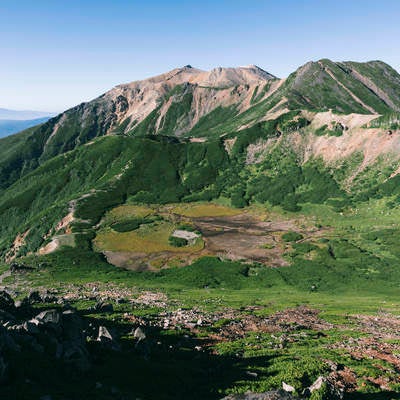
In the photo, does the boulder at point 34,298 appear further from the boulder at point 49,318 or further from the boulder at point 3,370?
the boulder at point 3,370

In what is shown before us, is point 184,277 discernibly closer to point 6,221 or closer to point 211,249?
point 211,249

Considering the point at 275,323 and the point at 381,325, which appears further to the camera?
the point at 381,325

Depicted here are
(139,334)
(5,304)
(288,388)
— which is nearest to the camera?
(288,388)

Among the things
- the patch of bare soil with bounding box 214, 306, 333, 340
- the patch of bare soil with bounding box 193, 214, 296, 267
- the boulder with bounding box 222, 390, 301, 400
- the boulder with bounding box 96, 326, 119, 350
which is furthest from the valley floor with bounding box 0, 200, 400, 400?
the boulder with bounding box 222, 390, 301, 400

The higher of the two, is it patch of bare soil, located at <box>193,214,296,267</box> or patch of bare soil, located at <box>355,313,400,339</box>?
patch of bare soil, located at <box>355,313,400,339</box>

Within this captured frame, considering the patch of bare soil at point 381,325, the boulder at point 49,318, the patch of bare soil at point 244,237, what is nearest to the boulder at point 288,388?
the boulder at point 49,318

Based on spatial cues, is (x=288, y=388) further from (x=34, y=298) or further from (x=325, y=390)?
(x=34, y=298)

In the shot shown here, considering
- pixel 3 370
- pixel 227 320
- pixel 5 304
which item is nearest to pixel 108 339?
pixel 3 370

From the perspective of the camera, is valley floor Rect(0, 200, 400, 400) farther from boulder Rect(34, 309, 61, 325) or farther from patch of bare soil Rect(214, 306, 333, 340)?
boulder Rect(34, 309, 61, 325)

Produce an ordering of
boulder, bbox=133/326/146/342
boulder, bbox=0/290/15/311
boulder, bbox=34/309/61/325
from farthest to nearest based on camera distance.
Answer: boulder, bbox=0/290/15/311 < boulder, bbox=133/326/146/342 < boulder, bbox=34/309/61/325

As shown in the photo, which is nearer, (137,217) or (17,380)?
(17,380)

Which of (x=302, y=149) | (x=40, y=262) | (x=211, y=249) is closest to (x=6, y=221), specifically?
(x=40, y=262)
